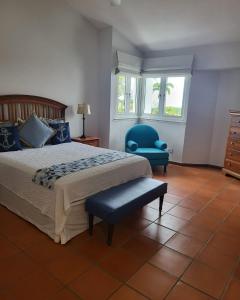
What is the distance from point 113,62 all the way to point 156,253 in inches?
145

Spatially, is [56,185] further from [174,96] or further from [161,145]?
[174,96]

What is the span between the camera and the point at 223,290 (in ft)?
5.84

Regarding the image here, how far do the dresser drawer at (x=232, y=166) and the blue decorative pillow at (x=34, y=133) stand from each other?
3.37 m

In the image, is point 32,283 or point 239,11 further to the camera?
point 239,11

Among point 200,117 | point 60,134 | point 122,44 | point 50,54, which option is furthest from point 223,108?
point 50,54

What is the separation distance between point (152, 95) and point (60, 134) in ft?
8.79

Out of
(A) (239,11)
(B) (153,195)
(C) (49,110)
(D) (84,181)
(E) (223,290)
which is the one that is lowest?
(E) (223,290)

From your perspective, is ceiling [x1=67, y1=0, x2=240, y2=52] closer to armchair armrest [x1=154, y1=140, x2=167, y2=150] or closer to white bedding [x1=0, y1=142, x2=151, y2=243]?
armchair armrest [x1=154, y1=140, x2=167, y2=150]

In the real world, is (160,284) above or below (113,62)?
below

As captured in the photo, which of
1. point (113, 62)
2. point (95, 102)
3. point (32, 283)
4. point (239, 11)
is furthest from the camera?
point (95, 102)

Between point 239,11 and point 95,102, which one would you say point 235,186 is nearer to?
point 239,11

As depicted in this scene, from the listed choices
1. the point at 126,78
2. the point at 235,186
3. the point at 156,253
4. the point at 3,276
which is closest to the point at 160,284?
the point at 156,253

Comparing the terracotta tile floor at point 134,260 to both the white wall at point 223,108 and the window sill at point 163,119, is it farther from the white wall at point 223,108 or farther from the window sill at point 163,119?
the window sill at point 163,119

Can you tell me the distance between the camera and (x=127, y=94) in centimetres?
532
